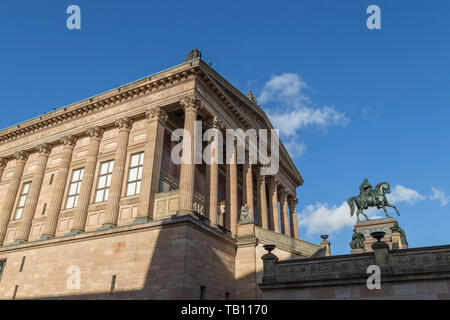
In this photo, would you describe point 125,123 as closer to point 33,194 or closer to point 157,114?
point 157,114

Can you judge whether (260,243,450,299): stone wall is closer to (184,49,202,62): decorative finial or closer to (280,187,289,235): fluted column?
(184,49,202,62): decorative finial

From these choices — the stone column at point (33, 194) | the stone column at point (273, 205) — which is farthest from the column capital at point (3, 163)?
the stone column at point (273, 205)

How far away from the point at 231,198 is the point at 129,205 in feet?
23.8

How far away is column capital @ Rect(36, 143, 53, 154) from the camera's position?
28.4m

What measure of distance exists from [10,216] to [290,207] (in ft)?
88.1

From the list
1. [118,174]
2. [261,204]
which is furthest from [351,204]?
[118,174]

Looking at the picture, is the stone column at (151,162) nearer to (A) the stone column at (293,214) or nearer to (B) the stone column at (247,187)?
(B) the stone column at (247,187)

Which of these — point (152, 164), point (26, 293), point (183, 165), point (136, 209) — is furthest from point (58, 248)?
point (183, 165)

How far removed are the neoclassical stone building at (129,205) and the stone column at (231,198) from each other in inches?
3.3

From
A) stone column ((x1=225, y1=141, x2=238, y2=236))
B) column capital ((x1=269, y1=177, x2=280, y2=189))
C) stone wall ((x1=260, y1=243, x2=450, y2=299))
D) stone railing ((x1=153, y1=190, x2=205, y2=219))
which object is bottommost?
stone wall ((x1=260, y1=243, x2=450, y2=299))

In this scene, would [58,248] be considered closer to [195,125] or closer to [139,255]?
[139,255]

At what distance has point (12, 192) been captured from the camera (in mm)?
28500

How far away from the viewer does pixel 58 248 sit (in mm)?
22328

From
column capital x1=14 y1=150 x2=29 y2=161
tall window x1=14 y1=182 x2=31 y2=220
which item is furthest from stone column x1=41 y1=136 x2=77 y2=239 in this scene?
column capital x1=14 y1=150 x2=29 y2=161
